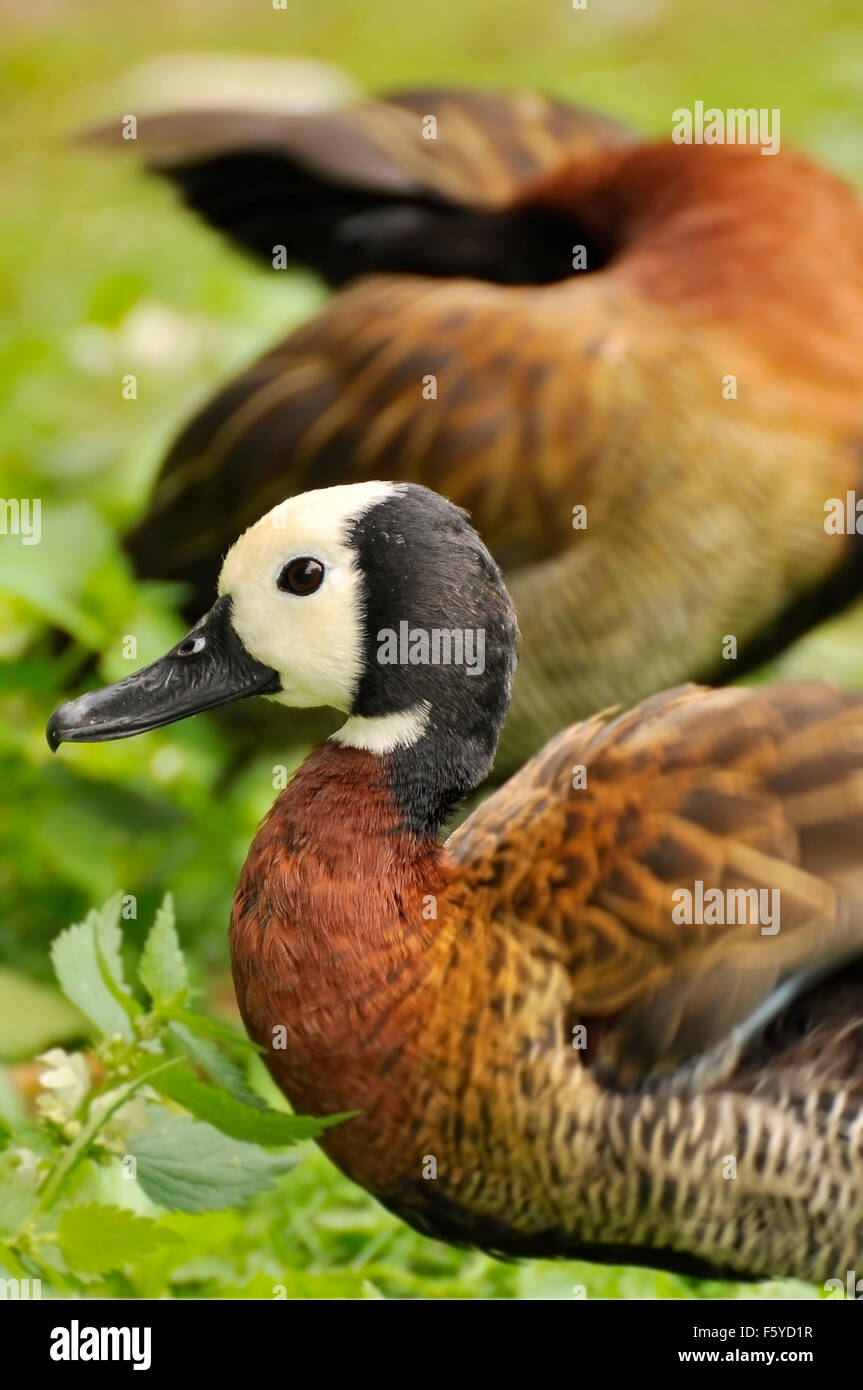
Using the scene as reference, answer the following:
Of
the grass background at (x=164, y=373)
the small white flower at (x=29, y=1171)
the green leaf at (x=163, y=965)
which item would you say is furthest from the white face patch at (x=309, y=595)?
the grass background at (x=164, y=373)

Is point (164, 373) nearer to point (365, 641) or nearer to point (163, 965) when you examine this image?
point (365, 641)

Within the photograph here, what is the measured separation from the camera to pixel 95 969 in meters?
2.25

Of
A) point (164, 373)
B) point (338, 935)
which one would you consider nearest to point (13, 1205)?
point (338, 935)

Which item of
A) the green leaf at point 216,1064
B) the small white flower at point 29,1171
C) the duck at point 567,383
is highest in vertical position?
the duck at point 567,383

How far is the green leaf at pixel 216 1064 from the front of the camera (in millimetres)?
2178

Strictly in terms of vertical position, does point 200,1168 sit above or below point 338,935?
below

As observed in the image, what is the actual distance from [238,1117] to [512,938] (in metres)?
0.44

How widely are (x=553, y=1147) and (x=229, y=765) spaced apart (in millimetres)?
1411

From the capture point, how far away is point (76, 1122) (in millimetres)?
2316

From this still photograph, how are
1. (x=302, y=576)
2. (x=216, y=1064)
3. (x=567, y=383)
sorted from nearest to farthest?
(x=216, y=1064) < (x=302, y=576) < (x=567, y=383)

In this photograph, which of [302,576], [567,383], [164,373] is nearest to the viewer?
[302,576]

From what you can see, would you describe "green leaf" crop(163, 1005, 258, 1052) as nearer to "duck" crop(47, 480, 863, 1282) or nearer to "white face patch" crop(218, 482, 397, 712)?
"duck" crop(47, 480, 863, 1282)

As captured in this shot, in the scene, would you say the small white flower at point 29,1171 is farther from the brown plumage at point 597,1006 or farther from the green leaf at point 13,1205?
the brown plumage at point 597,1006

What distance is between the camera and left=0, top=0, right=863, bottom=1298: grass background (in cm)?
288
